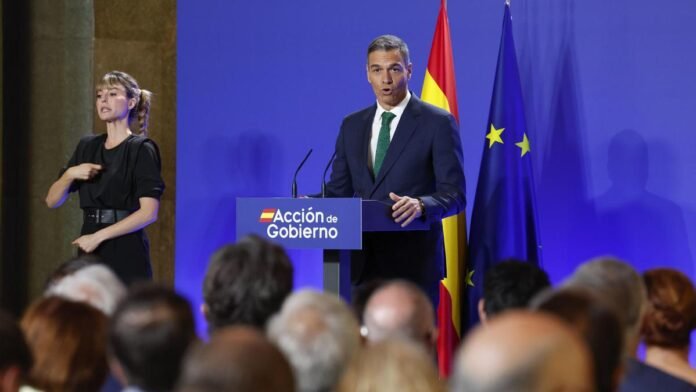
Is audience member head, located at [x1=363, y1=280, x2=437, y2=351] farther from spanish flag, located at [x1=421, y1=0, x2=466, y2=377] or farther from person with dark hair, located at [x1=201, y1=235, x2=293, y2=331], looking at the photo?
spanish flag, located at [x1=421, y1=0, x2=466, y2=377]

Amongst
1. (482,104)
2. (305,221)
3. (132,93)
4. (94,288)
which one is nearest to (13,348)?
(94,288)

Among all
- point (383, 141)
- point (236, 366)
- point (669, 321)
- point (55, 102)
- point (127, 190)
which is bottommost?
point (669, 321)

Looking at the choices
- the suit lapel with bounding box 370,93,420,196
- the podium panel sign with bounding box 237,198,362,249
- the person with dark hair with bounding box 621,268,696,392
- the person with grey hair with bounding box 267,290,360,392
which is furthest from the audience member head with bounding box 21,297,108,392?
the suit lapel with bounding box 370,93,420,196

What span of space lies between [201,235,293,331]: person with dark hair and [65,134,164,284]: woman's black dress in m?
2.29

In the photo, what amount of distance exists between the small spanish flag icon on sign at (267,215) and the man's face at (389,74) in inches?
34.1

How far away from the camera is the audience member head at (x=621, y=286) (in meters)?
2.71

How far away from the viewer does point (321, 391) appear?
7.29 ft

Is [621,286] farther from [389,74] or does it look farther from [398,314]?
[389,74]

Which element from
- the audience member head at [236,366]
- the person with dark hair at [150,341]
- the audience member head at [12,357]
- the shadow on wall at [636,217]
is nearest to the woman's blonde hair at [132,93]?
the shadow on wall at [636,217]

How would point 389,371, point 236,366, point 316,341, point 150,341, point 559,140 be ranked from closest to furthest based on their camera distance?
point 236,366, point 389,371, point 150,341, point 316,341, point 559,140

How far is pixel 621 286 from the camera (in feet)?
9.07

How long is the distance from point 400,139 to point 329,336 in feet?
8.97

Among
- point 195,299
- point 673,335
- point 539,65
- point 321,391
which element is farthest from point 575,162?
point 321,391

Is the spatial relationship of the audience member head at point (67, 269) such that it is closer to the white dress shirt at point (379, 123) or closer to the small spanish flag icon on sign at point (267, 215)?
the small spanish flag icon on sign at point (267, 215)
